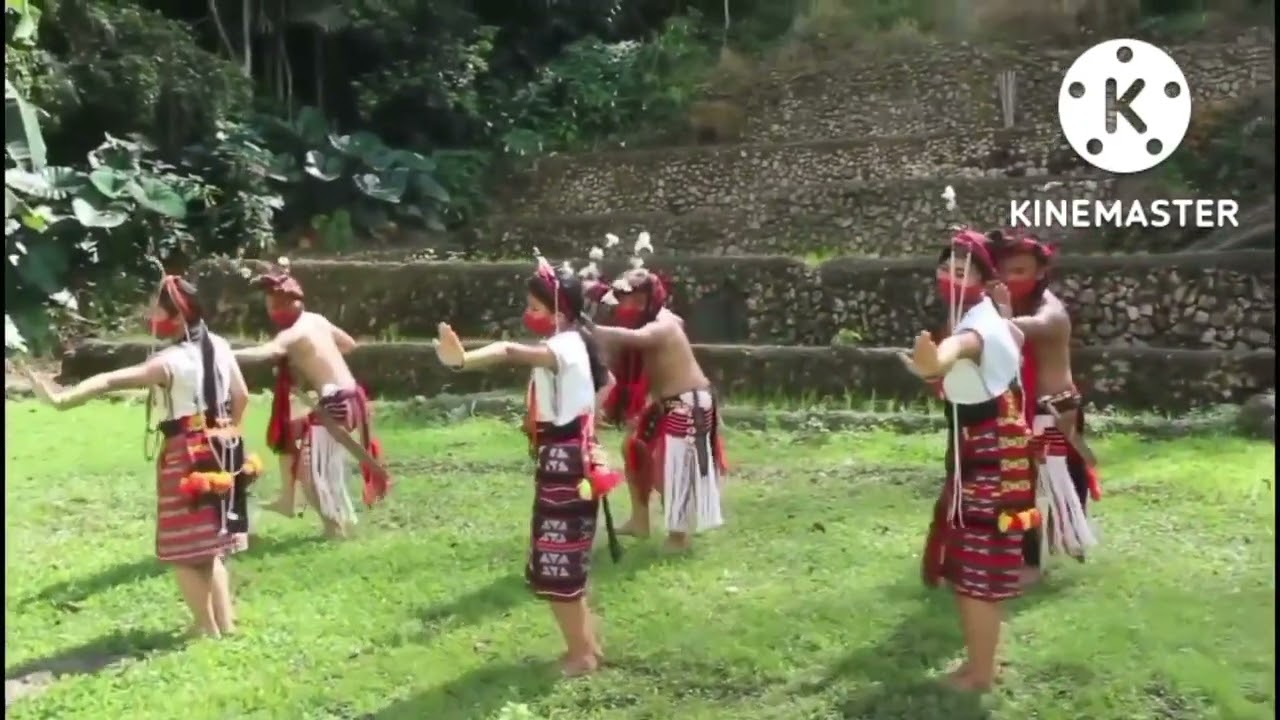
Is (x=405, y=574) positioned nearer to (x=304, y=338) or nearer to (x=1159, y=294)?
(x=304, y=338)

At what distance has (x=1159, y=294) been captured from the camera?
917cm

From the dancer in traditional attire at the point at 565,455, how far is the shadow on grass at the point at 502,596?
72cm

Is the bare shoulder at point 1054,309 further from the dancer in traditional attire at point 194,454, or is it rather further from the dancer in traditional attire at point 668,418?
the dancer in traditional attire at point 194,454

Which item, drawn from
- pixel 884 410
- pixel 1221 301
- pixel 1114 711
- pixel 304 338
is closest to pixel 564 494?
pixel 1114 711

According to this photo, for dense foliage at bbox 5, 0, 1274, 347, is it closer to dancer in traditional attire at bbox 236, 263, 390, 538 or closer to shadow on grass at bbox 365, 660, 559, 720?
dancer in traditional attire at bbox 236, 263, 390, 538

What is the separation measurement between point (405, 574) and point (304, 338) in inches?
48.5

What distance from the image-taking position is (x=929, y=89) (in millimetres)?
16250

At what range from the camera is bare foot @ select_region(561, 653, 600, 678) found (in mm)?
4246

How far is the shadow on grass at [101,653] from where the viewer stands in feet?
15.2

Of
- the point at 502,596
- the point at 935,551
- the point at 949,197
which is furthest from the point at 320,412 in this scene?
the point at 949,197

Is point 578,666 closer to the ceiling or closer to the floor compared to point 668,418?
closer to the floor

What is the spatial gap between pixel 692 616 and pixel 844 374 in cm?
470

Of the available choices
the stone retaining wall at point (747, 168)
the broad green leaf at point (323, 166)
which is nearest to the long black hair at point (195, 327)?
the stone retaining wall at point (747, 168)

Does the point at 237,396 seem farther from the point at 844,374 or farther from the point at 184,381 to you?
the point at 844,374
